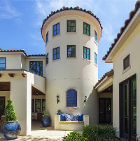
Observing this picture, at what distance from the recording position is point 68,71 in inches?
553

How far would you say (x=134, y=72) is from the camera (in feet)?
18.1

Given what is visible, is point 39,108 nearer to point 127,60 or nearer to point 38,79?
point 38,79

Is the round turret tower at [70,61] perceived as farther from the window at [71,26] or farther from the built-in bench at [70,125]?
the built-in bench at [70,125]

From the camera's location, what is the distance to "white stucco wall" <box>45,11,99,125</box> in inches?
547

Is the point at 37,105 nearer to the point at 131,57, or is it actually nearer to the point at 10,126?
the point at 10,126

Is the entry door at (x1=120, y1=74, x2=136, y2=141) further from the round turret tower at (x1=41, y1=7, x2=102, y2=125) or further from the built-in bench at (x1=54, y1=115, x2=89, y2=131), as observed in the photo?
the round turret tower at (x1=41, y1=7, x2=102, y2=125)

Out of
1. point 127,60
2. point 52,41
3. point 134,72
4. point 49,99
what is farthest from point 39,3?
point 49,99

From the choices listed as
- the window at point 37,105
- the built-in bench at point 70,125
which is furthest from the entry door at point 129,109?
the window at point 37,105

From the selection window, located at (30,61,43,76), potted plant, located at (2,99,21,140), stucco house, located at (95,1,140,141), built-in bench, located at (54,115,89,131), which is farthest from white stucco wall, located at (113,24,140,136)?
window, located at (30,61,43,76)

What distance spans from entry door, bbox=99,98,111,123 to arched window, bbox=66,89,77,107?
370cm

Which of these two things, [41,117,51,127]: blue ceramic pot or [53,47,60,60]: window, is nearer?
[41,117,51,127]: blue ceramic pot

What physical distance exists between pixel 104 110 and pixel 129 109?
10676 millimetres

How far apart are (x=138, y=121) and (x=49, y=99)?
1039 cm

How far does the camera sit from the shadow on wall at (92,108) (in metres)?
14.0
